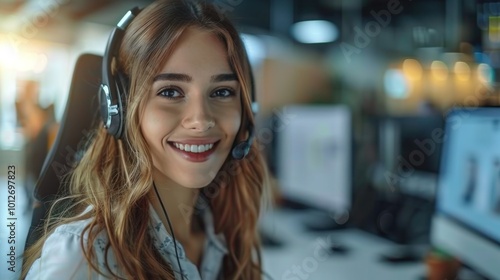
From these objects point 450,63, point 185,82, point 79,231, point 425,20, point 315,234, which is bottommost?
point 315,234

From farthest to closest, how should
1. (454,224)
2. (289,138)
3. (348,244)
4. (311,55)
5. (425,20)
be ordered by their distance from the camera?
(311,55) < (425,20) < (289,138) < (348,244) < (454,224)

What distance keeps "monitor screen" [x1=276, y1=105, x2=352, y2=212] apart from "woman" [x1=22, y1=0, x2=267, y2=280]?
102 cm

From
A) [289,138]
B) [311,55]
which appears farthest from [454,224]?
[311,55]

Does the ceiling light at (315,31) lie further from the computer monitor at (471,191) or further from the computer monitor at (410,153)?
the computer monitor at (471,191)

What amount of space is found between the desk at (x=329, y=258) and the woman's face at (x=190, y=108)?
2.31ft

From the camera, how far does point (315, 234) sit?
1.73m

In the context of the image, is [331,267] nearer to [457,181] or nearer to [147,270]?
[457,181]

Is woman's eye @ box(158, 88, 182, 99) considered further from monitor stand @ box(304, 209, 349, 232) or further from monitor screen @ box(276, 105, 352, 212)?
monitor stand @ box(304, 209, 349, 232)

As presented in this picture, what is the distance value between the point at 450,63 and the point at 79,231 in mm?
2984

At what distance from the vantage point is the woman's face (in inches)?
22.2

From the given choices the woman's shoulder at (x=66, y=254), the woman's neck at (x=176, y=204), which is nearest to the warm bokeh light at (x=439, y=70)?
the woman's neck at (x=176, y=204)

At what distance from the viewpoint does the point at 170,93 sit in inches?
22.3

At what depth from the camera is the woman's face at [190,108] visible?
564mm

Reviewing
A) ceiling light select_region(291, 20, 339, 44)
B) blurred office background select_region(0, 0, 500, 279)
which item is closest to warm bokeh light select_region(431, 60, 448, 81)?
blurred office background select_region(0, 0, 500, 279)
